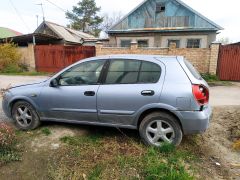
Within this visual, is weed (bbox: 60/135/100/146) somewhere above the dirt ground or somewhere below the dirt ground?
above

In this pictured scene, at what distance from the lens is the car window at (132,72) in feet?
11.9

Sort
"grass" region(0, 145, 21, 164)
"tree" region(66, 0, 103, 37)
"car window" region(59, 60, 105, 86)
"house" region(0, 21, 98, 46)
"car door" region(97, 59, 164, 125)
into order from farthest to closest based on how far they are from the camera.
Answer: "tree" region(66, 0, 103, 37), "house" region(0, 21, 98, 46), "car window" region(59, 60, 105, 86), "car door" region(97, 59, 164, 125), "grass" region(0, 145, 21, 164)

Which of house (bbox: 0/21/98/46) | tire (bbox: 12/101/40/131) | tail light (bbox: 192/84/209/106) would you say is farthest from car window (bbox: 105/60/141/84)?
house (bbox: 0/21/98/46)

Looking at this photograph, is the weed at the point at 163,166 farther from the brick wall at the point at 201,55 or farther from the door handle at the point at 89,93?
the brick wall at the point at 201,55

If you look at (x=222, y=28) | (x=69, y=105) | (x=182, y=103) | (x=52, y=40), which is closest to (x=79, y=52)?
(x=52, y=40)

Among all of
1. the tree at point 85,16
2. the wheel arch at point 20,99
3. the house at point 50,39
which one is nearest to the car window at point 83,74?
the wheel arch at point 20,99

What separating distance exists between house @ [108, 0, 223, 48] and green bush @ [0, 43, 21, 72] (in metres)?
7.67

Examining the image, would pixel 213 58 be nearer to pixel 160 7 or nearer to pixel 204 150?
pixel 160 7

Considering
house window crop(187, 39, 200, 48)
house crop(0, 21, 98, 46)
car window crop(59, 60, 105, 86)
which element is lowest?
car window crop(59, 60, 105, 86)

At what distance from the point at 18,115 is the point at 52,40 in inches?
755

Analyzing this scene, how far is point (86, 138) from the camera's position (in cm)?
398

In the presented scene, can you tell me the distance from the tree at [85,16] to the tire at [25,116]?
38.0 m

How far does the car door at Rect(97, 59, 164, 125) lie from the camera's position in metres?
3.54

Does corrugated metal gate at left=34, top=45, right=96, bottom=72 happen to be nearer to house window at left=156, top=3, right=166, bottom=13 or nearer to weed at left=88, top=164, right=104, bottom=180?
house window at left=156, top=3, right=166, bottom=13
